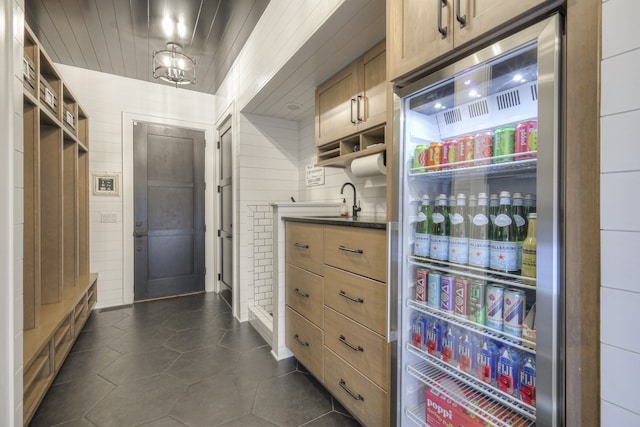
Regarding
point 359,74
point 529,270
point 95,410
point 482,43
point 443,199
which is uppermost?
point 359,74

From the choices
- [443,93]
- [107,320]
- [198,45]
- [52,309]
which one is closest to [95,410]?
[52,309]

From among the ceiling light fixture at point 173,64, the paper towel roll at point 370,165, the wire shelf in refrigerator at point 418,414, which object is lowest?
the wire shelf in refrigerator at point 418,414

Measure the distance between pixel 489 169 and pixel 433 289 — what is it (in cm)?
55

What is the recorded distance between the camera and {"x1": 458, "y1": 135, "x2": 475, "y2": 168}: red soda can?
1.16 metres

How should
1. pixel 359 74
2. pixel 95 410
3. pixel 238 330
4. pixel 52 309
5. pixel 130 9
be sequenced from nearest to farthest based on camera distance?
1. pixel 95 410
2. pixel 359 74
3. pixel 52 309
4. pixel 130 9
5. pixel 238 330

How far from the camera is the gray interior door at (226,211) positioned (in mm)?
3830

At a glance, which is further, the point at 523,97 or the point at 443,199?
the point at 443,199

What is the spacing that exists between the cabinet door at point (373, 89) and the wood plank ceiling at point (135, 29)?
1180mm

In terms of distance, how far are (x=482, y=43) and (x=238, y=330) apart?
304 cm

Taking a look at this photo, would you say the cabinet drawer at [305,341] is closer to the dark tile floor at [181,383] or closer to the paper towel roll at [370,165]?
the dark tile floor at [181,383]

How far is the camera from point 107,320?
3.28 m

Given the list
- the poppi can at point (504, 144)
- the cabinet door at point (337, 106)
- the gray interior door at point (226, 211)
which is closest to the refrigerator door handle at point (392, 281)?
the poppi can at point (504, 144)

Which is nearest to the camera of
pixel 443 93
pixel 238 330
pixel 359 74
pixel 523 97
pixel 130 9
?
pixel 523 97

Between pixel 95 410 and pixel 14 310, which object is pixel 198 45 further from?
pixel 95 410
